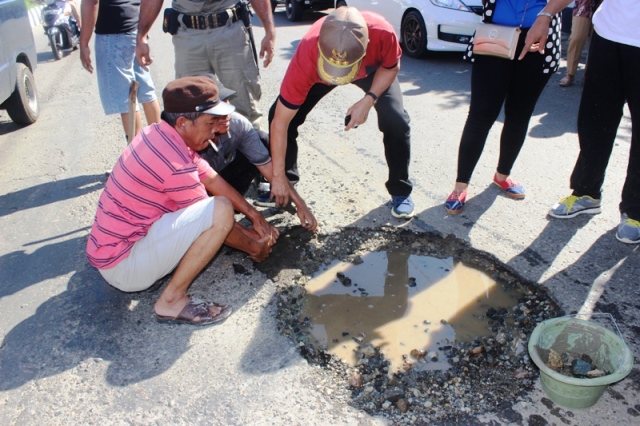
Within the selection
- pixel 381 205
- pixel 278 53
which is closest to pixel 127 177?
pixel 381 205

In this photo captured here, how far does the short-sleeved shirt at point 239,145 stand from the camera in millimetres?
3199

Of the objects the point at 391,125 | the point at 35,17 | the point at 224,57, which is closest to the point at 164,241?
the point at 391,125

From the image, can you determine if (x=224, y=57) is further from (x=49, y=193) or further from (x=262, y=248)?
(x=49, y=193)

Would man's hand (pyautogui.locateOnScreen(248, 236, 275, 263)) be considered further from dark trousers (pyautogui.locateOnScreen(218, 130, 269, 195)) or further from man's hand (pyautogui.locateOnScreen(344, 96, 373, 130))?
man's hand (pyautogui.locateOnScreen(344, 96, 373, 130))

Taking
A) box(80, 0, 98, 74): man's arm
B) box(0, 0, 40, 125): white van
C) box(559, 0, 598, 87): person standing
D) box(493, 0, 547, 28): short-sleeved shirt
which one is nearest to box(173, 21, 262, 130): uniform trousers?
box(80, 0, 98, 74): man's arm

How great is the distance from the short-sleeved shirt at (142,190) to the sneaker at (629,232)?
246cm

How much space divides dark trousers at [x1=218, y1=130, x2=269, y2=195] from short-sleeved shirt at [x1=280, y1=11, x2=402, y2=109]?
63 centimetres

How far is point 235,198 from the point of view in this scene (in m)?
2.94

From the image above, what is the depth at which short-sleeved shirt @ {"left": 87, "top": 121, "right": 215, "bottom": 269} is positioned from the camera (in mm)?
2529

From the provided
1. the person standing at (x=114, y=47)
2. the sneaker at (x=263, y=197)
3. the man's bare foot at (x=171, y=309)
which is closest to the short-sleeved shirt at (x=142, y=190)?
the man's bare foot at (x=171, y=309)

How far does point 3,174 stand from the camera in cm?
463

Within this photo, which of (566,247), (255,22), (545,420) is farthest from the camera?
(255,22)

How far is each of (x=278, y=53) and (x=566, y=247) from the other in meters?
6.54

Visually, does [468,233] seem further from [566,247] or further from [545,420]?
[545,420]
